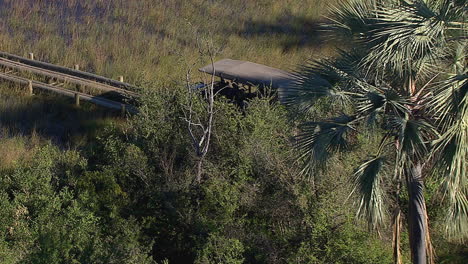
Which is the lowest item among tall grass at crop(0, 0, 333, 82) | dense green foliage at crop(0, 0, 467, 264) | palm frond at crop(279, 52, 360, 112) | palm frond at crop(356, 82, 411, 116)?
tall grass at crop(0, 0, 333, 82)

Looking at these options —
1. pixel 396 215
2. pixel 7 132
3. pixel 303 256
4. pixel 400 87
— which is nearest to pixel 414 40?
pixel 400 87

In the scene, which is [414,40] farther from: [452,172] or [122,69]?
[122,69]

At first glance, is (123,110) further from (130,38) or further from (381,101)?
(381,101)

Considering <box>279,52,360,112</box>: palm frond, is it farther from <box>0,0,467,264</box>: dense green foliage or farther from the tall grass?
the tall grass

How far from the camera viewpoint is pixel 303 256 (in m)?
10.3

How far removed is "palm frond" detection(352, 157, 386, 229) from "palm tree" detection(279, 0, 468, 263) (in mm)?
12

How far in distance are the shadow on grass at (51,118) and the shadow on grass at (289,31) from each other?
31.2 ft

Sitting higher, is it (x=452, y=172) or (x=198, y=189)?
(x=452, y=172)

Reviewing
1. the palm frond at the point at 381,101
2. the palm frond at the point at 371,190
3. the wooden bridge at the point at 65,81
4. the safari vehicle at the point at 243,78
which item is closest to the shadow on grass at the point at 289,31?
the wooden bridge at the point at 65,81

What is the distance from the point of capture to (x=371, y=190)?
27.5 feet

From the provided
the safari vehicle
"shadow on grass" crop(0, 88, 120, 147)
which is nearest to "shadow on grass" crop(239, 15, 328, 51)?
the safari vehicle

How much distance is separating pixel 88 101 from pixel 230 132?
700 cm

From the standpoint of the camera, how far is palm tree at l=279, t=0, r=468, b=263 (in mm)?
8109

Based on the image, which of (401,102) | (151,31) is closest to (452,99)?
(401,102)
